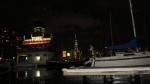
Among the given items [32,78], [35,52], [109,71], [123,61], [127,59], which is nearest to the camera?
[109,71]

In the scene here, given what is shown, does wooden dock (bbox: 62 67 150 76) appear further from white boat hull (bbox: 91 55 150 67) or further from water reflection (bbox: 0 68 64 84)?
water reflection (bbox: 0 68 64 84)

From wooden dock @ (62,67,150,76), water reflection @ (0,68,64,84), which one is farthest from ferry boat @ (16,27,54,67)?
wooden dock @ (62,67,150,76)

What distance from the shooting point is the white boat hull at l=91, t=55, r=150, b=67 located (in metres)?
25.0

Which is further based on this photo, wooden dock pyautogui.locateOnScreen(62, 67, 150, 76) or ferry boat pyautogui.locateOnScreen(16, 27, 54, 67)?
ferry boat pyautogui.locateOnScreen(16, 27, 54, 67)

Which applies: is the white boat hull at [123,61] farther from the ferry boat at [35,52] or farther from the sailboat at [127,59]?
the ferry boat at [35,52]

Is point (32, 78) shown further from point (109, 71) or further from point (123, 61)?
point (123, 61)

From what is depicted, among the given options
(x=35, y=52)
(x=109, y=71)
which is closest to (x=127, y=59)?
(x=109, y=71)

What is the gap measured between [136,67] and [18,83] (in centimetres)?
1930

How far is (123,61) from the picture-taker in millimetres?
26406

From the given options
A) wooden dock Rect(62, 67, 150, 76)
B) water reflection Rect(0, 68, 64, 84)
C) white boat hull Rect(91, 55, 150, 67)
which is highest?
white boat hull Rect(91, 55, 150, 67)

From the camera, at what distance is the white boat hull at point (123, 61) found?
25.0 meters

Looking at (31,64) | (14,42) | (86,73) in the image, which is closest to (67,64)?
(31,64)

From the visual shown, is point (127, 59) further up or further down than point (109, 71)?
further up

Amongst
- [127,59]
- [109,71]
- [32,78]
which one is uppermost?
[127,59]
